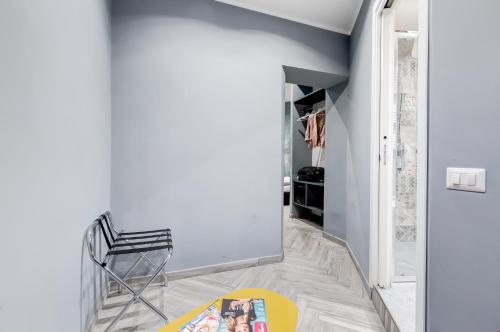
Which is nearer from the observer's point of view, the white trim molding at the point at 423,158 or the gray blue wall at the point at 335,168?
the white trim molding at the point at 423,158

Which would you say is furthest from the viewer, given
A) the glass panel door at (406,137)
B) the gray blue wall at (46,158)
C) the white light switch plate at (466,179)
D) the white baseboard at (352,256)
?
the glass panel door at (406,137)

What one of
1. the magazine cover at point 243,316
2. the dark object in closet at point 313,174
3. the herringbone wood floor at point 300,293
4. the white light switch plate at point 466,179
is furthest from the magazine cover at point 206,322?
the dark object in closet at point 313,174

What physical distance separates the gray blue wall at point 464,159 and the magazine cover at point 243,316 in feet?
2.64

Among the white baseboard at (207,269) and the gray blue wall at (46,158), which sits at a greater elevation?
the gray blue wall at (46,158)

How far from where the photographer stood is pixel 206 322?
0.87m

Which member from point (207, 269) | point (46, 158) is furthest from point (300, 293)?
point (46, 158)

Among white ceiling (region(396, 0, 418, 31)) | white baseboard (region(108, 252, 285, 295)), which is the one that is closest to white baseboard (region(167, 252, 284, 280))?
white baseboard (region(108, 252, 285, 295))

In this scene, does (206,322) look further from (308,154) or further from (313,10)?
(308,154)

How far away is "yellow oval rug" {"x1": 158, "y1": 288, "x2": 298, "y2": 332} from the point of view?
2.79 ft

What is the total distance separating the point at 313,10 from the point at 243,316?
9.33ft

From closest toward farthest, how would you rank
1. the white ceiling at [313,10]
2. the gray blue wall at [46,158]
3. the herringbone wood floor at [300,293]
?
the gray blue wall at [46,158], the herringbone wood floor at [300,293], the white ceiling at [313,10]

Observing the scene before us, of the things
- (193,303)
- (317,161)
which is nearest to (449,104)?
(193,303)

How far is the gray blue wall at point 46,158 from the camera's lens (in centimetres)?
70

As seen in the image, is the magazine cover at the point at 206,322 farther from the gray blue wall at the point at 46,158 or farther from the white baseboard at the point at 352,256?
the white baseboard at the point at 352,256
